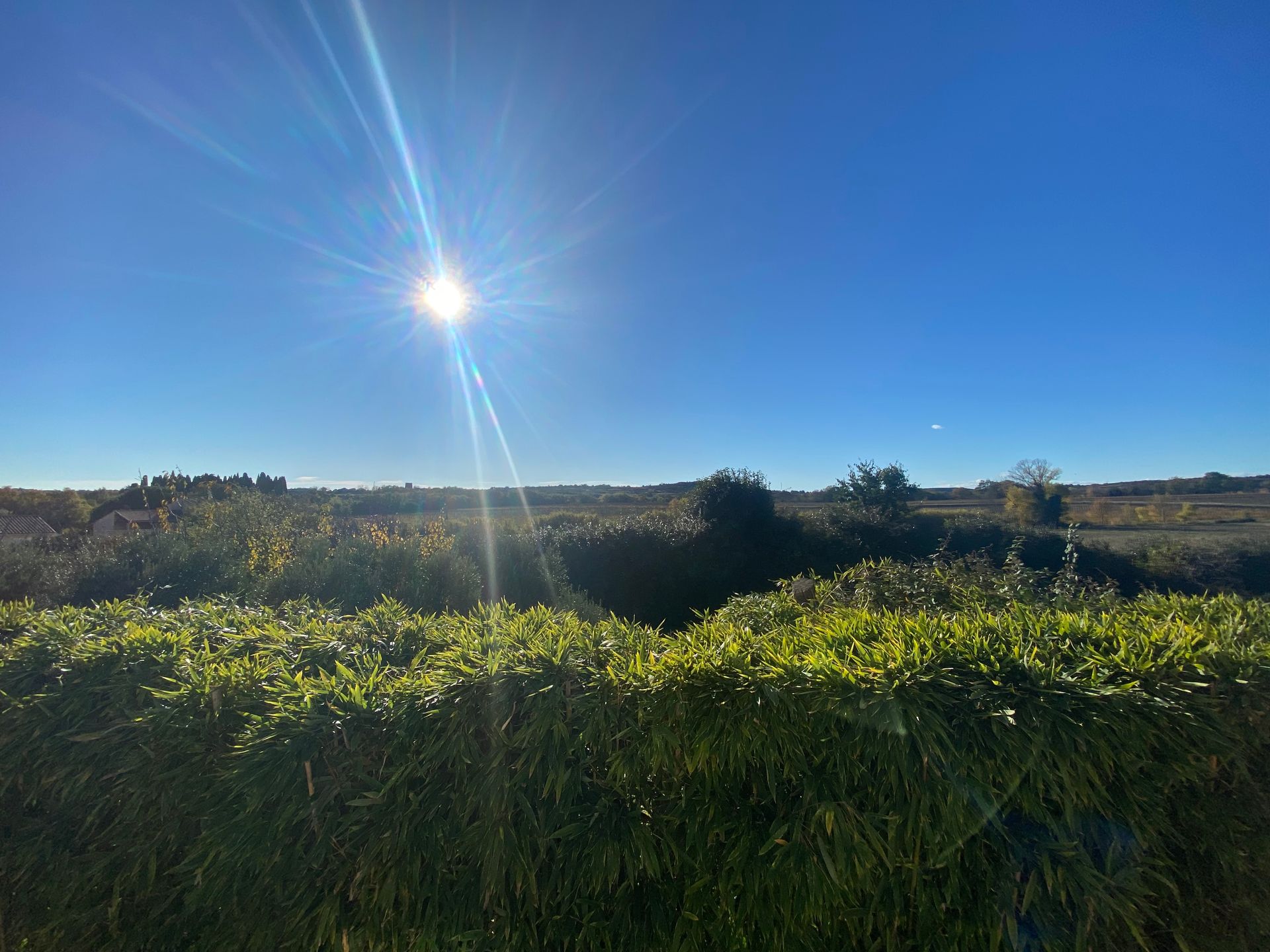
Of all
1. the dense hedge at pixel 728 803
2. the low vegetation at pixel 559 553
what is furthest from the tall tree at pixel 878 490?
the dense hedge at pixel 728 803

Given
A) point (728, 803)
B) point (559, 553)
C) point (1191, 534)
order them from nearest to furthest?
point (728, 803)
point (559, 553)
point (1191, 534)

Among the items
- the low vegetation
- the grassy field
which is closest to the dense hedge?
the low vegetation

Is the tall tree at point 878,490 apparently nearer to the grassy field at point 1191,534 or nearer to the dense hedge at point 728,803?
the grassy field at point 1191,534

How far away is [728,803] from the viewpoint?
1.22m

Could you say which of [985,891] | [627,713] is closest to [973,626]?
[985,891]

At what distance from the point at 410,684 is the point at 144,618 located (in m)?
1.80

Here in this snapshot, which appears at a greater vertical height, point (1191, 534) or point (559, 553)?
point (1191, 534)

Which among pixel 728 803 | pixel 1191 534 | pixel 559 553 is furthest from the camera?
pixel 1191 534

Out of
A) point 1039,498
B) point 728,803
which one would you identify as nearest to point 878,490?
point 1039,498

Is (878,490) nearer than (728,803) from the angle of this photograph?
No

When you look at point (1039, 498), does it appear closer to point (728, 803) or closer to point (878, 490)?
point (878, 490)

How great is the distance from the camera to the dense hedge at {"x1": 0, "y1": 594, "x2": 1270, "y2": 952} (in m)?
1.12

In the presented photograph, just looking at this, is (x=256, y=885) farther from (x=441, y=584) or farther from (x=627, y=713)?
(x=441, y=584)

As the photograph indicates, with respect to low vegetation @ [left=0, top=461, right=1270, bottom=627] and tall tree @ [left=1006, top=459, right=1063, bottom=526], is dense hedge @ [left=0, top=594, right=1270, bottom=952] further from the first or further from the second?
tall tree @ [left=1006, top=459, right=1063, bottom=526]
